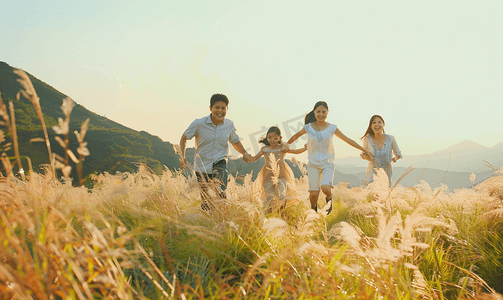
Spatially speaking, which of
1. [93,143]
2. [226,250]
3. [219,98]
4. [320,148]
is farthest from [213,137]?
[93,143]

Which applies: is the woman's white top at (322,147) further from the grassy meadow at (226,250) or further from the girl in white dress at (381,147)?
the grassy meadow at (226,250)

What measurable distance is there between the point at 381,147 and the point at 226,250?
208 inches

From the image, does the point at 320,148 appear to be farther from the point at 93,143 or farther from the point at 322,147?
the point at 93,143

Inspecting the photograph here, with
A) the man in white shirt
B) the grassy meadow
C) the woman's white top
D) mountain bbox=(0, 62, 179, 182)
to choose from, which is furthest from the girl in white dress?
mountain bbox=(0, 62, 179, 182)

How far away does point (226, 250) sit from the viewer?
214cm

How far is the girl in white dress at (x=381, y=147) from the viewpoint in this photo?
6176mm

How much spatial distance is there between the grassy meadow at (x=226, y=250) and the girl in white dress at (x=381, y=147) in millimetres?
2508

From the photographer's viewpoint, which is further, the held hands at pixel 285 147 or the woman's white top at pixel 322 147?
the held hands at pixel 285 147

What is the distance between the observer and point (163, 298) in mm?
1508

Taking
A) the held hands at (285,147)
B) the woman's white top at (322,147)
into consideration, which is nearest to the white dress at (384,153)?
the woman's white top at (322,147)

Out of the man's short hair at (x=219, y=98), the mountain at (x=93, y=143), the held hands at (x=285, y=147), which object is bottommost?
the mountain at (x=93, y=143)

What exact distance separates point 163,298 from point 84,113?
45201 mm

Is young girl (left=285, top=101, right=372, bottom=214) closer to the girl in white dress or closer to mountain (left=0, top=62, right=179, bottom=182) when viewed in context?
the girl in white dress

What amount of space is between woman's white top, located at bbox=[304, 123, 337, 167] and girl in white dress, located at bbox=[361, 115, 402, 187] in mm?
1089
